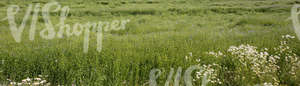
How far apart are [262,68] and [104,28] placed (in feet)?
29.8

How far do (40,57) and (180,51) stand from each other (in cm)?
383

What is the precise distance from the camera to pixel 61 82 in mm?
5867

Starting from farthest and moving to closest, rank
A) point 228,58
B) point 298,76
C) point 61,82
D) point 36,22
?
point 36,22 < point 228,58 < point 61,82 < point 298,76

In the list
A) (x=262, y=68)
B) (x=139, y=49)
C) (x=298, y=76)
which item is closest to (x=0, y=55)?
(x=139, y=49)

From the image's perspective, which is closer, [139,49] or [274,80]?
[274,80]

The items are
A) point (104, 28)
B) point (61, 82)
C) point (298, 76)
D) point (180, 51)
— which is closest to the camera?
point (298, 76)

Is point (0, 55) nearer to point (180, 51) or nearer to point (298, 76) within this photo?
point (180, 51)

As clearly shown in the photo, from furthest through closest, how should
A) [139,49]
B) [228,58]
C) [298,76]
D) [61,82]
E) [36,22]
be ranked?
[36,22] < [139,49] < [228,58] < [61,82] < [298,76]

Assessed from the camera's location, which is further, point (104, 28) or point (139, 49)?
point (104, 28)

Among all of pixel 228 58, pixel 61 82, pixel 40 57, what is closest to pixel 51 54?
pixel 40 57

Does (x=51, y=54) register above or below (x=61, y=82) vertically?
above

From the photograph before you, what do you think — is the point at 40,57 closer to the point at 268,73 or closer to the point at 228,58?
the point at 228,58

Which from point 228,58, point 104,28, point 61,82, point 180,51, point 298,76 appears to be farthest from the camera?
point 104,28

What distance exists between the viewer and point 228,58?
6.53 meters
